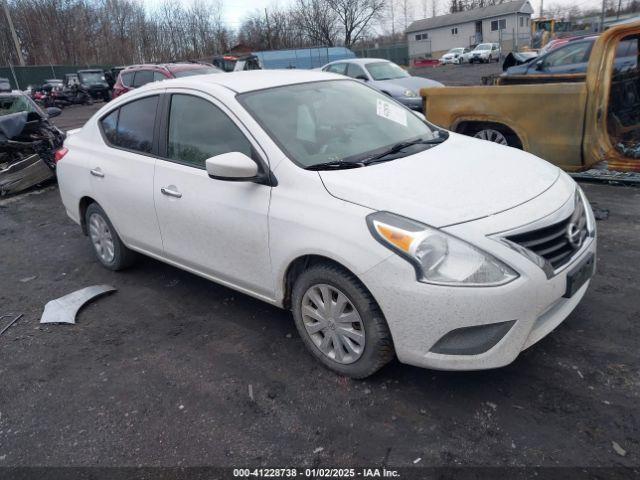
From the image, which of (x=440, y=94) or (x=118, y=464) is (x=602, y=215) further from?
(x=118, y=464)

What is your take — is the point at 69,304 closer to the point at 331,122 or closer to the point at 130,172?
Answer: the point at 130,172

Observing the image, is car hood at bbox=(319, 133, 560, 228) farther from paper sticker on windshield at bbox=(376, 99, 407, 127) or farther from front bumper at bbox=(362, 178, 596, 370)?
paper sticker on windshield at bbox=(376, 99, 407, 127)

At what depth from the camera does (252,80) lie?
12.4 ft

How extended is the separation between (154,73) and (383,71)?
20.2 ft

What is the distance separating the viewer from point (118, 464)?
258 cm

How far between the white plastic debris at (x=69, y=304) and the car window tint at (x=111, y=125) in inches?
51.7

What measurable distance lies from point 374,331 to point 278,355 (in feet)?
2.97

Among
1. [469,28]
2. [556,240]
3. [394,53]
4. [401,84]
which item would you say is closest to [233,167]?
[556,240]

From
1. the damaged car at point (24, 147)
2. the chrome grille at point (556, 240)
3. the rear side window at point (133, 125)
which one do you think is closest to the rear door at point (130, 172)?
the rear side window at point (133, 125)

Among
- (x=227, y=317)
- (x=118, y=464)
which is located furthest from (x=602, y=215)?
(x=118, y=464)

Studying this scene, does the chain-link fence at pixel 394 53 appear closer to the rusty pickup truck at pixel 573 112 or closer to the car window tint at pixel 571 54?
the car window tint at pixel 571 54

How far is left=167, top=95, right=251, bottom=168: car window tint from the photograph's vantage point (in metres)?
3.41

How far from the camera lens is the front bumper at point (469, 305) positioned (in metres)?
2.44

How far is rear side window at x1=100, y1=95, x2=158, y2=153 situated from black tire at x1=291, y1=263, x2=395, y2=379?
1.91 meters
